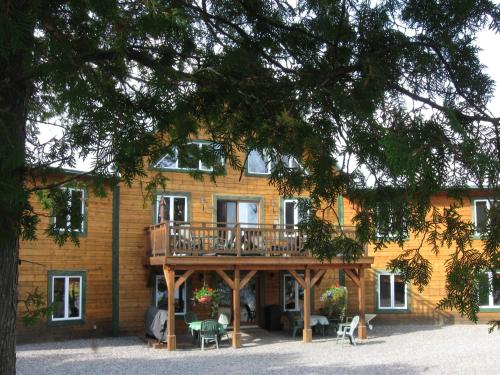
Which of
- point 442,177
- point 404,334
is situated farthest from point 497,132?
point 404,334

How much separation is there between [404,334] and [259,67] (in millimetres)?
16856

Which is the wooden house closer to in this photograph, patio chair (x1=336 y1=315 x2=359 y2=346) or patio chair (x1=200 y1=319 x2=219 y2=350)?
patio chair (x1=200 y1=319 x2=219 y2=350)

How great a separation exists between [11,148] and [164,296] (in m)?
17.1

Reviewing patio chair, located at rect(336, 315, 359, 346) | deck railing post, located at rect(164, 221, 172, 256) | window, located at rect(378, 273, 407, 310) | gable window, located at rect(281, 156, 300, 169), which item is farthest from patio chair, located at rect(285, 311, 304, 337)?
gable window, located at rect(281, 156, 300, 169)

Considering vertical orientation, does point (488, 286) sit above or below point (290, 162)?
below

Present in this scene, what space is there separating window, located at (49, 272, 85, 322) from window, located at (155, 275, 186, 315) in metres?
2.43

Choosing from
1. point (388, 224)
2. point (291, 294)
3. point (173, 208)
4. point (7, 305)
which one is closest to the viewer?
point (388, 224)

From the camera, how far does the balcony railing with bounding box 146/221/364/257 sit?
682 inches

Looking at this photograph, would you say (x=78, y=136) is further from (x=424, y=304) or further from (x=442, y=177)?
(x=424, y=304)

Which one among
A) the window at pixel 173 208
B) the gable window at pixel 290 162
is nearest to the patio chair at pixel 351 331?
the window at pixel 173 208

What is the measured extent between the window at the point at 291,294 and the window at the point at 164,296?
378cm

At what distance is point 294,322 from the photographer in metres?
20.2

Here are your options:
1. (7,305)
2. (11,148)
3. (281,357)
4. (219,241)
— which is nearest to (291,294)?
Result: (219,241)

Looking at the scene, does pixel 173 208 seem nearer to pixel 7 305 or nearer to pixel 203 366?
pixel 203 366
